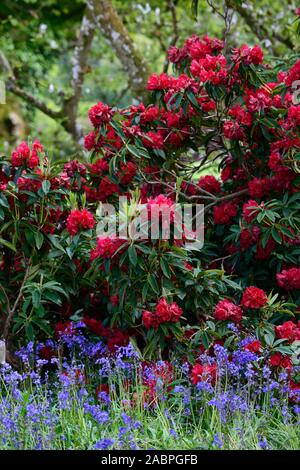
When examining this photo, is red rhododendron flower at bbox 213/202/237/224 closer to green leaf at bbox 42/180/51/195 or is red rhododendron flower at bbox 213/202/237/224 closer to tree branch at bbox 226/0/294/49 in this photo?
green leaf at bbox 42/180/51/195

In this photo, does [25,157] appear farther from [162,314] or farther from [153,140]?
[162,314]

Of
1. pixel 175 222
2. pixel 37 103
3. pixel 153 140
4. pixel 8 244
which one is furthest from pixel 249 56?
pixel 37 103

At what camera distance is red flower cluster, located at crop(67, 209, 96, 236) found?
3.74 m

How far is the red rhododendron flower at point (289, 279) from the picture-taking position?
3.75 metres

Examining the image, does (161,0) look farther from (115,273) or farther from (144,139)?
(115,273)

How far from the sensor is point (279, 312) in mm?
3705

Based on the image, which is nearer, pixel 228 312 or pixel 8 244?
pixel 228 312

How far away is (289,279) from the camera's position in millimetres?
3777

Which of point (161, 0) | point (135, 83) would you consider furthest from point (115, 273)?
point (161, 0)

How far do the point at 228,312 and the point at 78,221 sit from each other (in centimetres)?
85

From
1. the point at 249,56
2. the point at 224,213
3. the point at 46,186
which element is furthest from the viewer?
the point at 224,213

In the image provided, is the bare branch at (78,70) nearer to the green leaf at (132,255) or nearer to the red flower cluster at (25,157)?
the red flower cluster at (25,157)

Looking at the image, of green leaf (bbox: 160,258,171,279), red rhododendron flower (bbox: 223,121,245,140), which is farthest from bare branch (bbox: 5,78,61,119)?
green leaf (bbox: 160,258,171,279)
